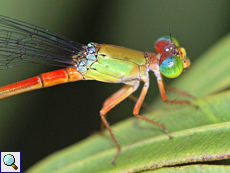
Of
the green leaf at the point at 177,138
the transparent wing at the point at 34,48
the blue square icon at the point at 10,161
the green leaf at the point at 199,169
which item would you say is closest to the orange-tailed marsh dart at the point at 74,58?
the transparent wing at the point at 34,48

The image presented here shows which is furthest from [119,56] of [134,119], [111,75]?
[134,119]

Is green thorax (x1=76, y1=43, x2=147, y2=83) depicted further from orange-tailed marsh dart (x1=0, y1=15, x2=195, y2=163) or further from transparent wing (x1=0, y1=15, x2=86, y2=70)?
transparent wing (x1=0, y1=15, x2=86, y2=70)

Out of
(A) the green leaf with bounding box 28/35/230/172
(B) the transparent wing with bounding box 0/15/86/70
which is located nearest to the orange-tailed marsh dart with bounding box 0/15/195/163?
(B) the transparent wing with bounding box 0/15/86/70

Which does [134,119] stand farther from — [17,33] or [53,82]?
[17,33]

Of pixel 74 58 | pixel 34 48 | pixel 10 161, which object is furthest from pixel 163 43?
pixel 10 161

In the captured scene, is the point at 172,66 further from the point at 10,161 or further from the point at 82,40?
the point at 10,161

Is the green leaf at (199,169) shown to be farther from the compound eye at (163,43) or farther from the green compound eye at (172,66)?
the compound eye at (163,43)

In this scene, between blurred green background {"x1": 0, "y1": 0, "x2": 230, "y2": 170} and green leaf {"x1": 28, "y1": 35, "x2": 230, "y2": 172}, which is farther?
blurred green background {"x1": 0, "y1": 0, "x2": 230, "y2": 170}
